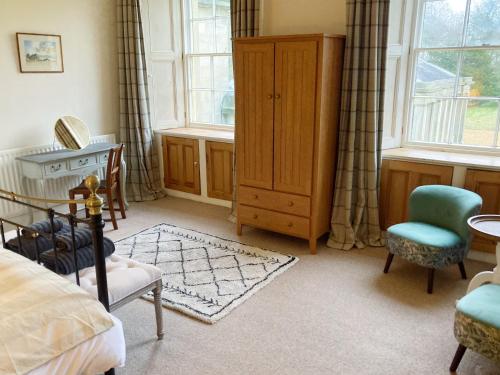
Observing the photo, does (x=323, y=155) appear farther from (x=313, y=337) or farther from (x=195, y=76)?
(x=195, y=76)

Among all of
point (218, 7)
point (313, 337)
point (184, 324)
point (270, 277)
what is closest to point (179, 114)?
point (218, 7)

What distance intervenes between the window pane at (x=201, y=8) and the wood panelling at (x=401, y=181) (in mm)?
2724

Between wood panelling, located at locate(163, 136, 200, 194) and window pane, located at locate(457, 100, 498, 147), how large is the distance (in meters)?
2.67

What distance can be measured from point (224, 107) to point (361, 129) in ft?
6.51

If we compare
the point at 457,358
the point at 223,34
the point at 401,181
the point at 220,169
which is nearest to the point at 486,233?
the point at 457,358

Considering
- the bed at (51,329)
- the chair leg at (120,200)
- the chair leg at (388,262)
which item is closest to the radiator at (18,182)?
the chair leg at (120,200)

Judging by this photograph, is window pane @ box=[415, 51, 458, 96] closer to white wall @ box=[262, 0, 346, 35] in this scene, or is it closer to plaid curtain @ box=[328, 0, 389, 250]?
plaid curtain @ box=[328, 0, 389, 250]

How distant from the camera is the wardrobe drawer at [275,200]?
3.49 meters

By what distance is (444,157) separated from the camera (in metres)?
3.44

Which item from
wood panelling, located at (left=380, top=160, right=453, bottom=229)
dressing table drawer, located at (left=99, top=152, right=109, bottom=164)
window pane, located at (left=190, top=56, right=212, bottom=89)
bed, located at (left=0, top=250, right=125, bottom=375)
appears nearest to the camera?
→ bed, located at (left=0, top=250, right=125, bottom=375)

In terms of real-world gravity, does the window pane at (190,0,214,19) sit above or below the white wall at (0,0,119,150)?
above

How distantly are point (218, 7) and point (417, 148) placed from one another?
269 cm

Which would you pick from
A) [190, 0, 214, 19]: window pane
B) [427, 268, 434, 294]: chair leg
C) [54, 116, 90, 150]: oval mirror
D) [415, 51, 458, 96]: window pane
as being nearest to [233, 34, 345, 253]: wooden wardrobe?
[415, 51, 458, 96]: window pane

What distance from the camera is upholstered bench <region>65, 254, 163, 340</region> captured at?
2.15m
